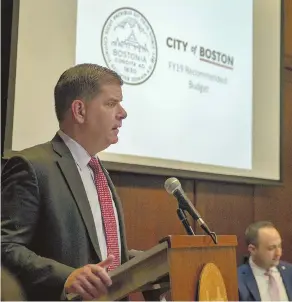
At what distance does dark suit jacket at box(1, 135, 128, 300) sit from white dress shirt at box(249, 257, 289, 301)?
6.84 ft

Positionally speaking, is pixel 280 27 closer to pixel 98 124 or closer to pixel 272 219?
pixel 272 219

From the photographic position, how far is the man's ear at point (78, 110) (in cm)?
220

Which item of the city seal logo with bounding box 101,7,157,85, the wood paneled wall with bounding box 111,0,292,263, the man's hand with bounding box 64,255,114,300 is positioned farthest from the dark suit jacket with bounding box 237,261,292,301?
the man's hand with bounding box 64,255,114,300

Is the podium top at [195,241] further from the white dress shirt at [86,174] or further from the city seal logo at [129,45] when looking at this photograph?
the city seal logo at [129,45]

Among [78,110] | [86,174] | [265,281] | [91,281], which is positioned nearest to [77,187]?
[86,174]

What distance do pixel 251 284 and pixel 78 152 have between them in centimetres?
202

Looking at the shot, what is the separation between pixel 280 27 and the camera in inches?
176

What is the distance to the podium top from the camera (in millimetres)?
1637

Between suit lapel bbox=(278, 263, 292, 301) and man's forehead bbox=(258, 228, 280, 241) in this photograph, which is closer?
suit lapel bbox=(278, 263, 292, 301)

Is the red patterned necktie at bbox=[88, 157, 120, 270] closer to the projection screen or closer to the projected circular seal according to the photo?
the projected circular seal

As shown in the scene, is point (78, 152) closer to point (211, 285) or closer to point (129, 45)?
point (211, 285)

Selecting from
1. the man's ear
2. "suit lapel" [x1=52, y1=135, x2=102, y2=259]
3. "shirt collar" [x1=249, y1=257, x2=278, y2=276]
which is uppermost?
the man's ear

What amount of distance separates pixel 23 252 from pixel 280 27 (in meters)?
3.17

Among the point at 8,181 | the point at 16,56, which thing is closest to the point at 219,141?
the point at 16,56
